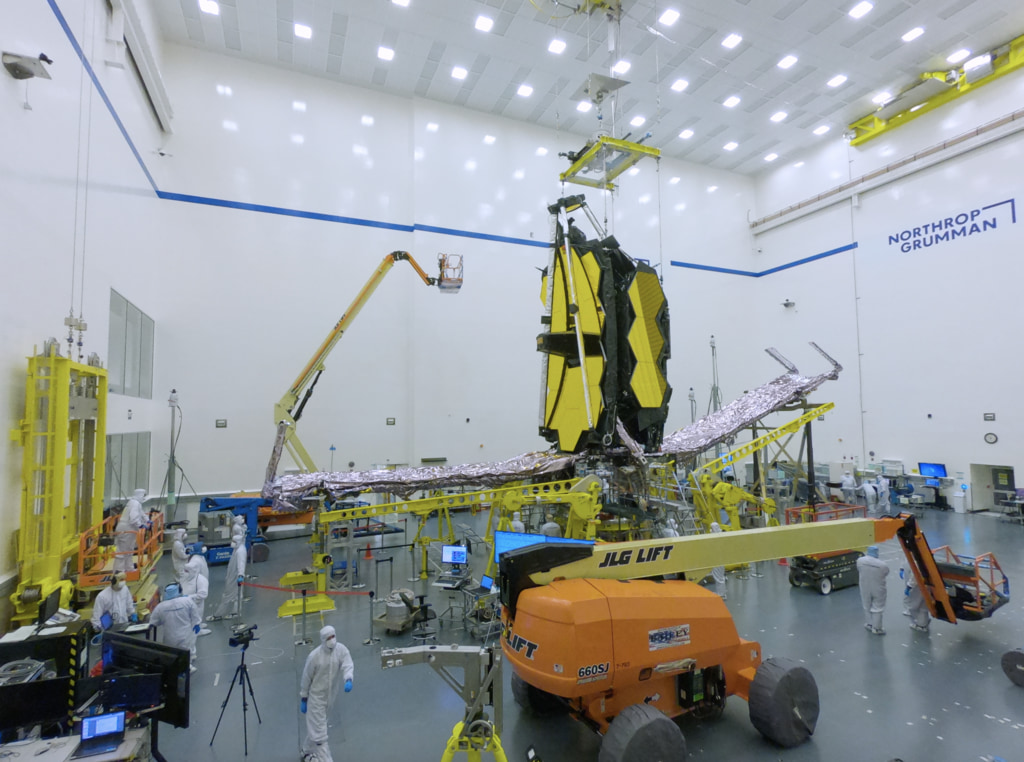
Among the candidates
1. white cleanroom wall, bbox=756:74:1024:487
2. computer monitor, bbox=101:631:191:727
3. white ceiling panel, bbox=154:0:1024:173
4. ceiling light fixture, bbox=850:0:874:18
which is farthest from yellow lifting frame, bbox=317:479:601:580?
ceiling light fixture, bbox=850:0:874:18

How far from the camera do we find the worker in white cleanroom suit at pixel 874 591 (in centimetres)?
642

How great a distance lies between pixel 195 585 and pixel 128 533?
188 centimetres

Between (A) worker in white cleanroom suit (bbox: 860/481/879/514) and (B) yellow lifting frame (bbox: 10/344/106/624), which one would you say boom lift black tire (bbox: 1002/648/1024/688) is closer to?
(A) worker in white cleanroom suit (bbox: 860/481/879/514)

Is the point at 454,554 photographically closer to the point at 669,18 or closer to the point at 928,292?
the point at 669,18

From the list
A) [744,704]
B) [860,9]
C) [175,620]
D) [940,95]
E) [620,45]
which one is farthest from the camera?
[940,95]

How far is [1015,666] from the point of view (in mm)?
5148

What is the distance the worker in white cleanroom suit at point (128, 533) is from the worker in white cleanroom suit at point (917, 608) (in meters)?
10.5

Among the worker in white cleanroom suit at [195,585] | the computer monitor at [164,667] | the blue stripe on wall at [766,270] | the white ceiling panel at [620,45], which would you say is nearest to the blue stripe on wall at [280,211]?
the blue stripe on wall at [766,270]

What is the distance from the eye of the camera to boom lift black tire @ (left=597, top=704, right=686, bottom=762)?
11.3 ft

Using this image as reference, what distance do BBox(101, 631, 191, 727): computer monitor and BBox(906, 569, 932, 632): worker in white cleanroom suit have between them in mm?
7990

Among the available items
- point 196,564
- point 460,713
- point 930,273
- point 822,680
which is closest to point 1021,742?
point 822,680

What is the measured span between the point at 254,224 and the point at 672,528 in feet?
41.0

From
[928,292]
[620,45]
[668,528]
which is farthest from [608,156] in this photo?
[928,292]

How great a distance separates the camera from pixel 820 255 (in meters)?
18.5
